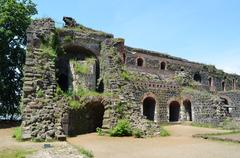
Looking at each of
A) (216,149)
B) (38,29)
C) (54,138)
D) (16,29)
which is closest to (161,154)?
(216,149)

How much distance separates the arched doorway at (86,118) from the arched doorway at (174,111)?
8783mm

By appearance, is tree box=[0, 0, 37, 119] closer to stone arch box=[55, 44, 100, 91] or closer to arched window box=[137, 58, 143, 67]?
stone arch box=[55, 44, 100, 91]

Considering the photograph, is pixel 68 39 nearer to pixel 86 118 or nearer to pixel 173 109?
pixel 86 118

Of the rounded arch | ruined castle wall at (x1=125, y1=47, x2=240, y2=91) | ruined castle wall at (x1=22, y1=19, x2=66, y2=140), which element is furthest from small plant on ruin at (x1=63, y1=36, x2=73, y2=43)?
ruined castle wall at (x1=125, y1=47, x2=240, y2=91)

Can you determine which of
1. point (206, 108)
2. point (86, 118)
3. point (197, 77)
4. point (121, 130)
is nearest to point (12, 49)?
point (86, 118)

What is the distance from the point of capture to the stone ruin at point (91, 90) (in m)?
16.3

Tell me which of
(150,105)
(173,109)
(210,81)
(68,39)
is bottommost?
(173,109)

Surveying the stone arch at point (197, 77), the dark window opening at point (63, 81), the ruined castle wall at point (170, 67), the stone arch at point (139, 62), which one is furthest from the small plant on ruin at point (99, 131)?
the stone arch at point (197, 77)

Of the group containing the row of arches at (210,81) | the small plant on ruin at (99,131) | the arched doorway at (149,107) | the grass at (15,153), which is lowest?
the grass at (15,153)

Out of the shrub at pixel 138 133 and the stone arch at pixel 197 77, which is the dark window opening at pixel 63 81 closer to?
the shrub at pixel 138 133

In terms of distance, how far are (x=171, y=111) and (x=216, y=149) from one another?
14.5 metres

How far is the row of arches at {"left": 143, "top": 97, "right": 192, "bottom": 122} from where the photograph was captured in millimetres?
25342

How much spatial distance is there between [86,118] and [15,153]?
8.53 m

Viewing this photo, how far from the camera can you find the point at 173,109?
27156mm
